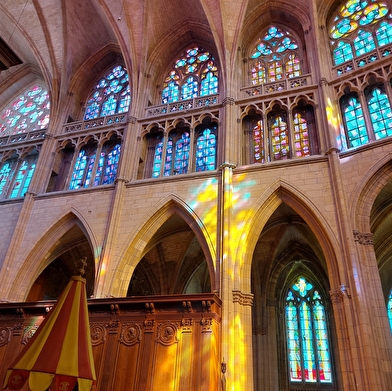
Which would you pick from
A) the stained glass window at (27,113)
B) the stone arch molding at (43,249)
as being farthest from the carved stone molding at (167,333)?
the stained glass window at (27,113)

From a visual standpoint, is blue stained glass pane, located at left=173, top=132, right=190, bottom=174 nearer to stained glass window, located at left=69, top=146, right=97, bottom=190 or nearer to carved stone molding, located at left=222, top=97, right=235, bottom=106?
carved stone molding, located at left=222, top=97, right=235, bottom=106

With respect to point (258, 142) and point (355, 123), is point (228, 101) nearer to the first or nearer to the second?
point (258, 142)

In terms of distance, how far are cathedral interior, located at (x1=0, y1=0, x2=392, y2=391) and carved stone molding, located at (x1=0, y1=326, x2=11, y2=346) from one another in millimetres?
49

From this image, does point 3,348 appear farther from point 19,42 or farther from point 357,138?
point 19,42

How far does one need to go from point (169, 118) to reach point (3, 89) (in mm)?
10697

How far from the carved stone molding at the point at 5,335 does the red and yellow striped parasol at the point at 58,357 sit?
694cm

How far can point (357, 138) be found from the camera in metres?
11.8

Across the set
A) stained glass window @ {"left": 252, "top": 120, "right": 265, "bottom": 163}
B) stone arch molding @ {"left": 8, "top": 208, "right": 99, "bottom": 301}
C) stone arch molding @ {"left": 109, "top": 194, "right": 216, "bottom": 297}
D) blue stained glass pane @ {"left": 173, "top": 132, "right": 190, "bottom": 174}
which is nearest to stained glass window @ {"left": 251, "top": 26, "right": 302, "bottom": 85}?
stained glass window @ {"left": 252, "top": 120, "right": 265, "bottom": 163}

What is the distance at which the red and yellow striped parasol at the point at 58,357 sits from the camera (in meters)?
4.05

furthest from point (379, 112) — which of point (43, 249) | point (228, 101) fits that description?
point (43, 249)

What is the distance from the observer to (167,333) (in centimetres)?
941

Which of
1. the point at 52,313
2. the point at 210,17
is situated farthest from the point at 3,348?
the point at 210,17

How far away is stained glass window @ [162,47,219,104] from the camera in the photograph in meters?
16.1

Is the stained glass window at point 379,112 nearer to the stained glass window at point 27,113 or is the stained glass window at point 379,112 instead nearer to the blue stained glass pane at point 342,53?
the blue stained glass pane at point 342,53
